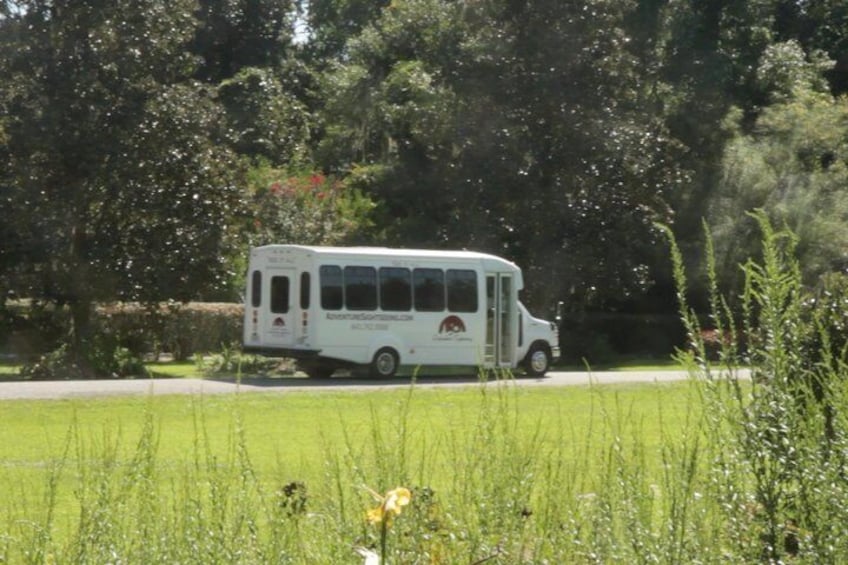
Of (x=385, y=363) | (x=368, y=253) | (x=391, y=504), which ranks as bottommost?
(x=391, y=504)

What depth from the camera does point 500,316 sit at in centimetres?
3247

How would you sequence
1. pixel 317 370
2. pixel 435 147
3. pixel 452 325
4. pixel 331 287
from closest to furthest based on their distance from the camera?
pixel 331 287 < pixel 317 370 < pixel 452 325 < pixel 435 147

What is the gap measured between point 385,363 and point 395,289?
1.51m

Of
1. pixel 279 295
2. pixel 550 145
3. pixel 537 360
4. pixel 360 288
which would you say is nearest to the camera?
pixel 360 288

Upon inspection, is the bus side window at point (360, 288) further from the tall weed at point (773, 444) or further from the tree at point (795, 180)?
the tall weed at point (773, 444)

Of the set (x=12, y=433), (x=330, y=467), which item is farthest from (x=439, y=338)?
(x=330, y=467)

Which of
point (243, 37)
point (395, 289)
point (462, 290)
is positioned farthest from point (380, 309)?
point (243, 37)

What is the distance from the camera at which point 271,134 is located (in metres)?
36.4

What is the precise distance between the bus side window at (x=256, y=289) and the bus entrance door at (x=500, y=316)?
4702mm

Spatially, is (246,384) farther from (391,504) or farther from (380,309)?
(391,504)

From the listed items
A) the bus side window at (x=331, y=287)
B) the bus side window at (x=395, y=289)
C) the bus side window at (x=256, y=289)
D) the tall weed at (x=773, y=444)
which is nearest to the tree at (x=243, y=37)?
the bus side window at (x=256, y=289)

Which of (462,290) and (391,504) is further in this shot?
(462,290)

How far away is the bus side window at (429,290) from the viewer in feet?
102

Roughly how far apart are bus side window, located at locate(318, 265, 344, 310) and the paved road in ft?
4.92
